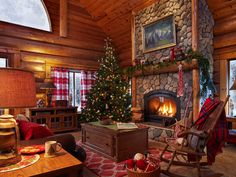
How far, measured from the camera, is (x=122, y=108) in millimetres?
5574

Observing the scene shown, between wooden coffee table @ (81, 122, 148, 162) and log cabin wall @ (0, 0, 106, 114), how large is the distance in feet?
9.56

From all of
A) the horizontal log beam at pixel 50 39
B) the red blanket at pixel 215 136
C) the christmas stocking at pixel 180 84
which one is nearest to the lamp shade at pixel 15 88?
the red blanket at pixel 215 136

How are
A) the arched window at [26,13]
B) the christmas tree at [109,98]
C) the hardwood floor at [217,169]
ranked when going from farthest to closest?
the christmas tree at [109,98]
the arched window at [26,13]
the hardwood floor at [217,169]

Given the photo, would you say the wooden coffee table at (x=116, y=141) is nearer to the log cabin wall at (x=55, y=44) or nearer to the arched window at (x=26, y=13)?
the log cabin wall at (x=55, y=44)

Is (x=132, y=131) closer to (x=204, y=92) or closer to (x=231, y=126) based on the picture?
(x=204, y=92)

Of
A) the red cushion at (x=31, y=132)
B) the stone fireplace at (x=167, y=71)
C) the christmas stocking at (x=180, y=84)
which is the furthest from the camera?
the stone fireplace at (x=167, y=71)

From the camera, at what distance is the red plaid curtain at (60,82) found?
18.7 ft

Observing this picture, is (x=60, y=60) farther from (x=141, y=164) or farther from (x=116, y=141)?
(x=141, y=164)

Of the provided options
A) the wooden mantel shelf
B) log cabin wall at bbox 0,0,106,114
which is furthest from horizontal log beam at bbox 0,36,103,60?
the wooden mantel shelf

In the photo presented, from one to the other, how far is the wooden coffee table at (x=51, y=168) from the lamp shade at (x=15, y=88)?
44 centimetres

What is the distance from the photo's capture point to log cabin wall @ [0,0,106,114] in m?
5.04

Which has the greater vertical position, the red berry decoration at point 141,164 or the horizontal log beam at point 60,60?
the horizontal log beam at point 60,60

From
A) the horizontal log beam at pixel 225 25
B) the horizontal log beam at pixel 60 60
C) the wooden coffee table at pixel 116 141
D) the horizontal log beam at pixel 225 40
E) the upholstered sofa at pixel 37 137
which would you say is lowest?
the wooden coffee table at pixel 116 141

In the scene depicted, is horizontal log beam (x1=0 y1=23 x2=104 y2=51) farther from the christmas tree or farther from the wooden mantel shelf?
the wooden mantel shelf
